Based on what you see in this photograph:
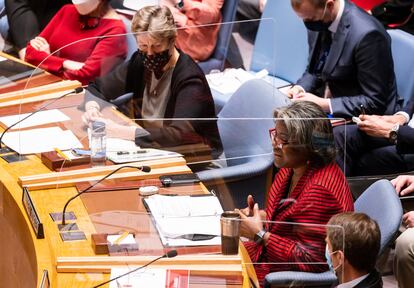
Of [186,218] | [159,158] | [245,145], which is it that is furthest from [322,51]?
[186,218]

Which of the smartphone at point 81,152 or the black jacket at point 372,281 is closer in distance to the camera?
the black jacket at point 372,281

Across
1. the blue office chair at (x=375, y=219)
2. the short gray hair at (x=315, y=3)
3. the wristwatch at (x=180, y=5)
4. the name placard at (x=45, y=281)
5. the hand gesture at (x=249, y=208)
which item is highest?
the short gray hair at (x=315, y=3)

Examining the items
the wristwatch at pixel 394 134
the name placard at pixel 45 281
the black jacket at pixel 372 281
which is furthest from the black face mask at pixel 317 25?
the name placard at pixel 45 281

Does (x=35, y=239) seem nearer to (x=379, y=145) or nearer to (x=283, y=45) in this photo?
(x=379, y=145)

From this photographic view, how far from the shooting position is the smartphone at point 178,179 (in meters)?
3.61

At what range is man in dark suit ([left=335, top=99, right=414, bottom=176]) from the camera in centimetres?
440

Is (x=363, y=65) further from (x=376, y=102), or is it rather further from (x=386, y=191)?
(x=386, y=191)

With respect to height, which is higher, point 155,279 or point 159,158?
point 155,279

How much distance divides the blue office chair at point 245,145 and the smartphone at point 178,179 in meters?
0.05

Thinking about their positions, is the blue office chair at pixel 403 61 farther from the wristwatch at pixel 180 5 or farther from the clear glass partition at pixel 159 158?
Answer: the wristwatch at pixel 180 5

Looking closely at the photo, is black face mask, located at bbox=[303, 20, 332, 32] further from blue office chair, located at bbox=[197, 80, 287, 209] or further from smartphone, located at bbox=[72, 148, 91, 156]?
smartphone, located at bbox=[72, 148, 91, 156]

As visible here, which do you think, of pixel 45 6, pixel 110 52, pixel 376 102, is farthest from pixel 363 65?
pixel 45 6

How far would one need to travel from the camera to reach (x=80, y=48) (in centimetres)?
458

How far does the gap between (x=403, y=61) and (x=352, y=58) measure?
27cm
